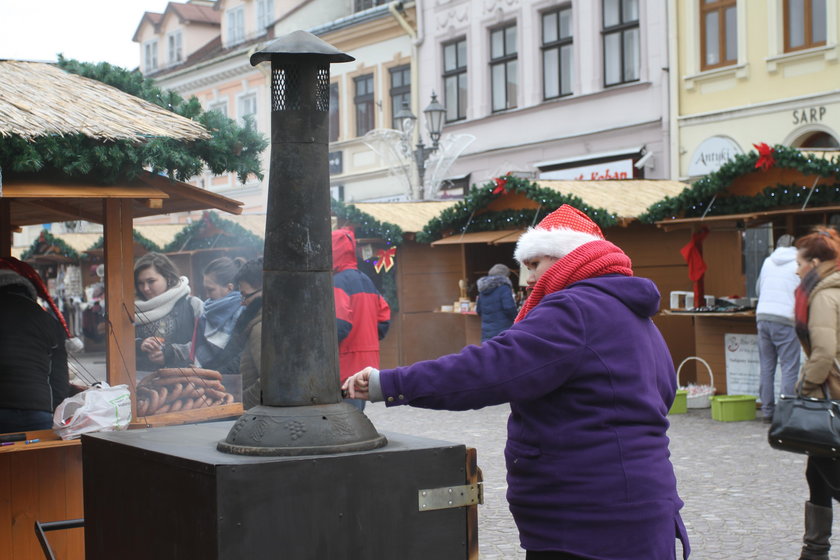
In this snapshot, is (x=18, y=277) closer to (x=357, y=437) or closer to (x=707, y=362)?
(x=357, y=437)

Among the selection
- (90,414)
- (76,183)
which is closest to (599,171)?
(76,183)

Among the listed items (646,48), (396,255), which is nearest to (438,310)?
(396,255)

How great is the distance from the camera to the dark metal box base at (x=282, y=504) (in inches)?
121

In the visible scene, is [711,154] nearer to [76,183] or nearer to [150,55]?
[76,183]

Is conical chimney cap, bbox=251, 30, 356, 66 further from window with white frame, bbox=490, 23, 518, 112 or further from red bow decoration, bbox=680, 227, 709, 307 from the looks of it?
window with white frame, bbox=490, 23, 518, 112

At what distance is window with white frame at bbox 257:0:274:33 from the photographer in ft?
117

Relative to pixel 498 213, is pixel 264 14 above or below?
above

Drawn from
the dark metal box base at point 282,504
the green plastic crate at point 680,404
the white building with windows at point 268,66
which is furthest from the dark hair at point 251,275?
the white building with windows at point 268,66

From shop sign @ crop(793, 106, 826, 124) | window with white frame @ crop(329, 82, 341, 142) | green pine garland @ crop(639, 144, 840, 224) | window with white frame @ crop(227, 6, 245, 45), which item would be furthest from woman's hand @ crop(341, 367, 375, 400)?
window with white frame @ crop(227, 6, 245, 45)

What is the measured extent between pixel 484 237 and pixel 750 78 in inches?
281

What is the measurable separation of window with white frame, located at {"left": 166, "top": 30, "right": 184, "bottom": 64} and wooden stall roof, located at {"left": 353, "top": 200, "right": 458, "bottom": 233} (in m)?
23.6

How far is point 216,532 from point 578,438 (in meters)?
1.02

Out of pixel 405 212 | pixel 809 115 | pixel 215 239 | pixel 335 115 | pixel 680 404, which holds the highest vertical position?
pixel 335 115

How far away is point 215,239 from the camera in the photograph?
66.4 ft
